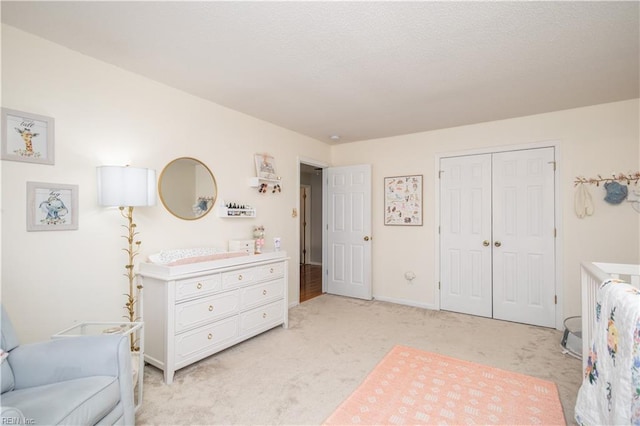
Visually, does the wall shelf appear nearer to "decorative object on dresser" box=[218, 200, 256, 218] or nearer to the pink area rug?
"decorative object on dresser" box=[218, 200, 256, 218]

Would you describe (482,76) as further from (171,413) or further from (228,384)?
(171,413)

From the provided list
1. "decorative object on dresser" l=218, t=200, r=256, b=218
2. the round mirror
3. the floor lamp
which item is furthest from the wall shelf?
the floor lamp

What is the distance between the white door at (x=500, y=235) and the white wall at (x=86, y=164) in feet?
9.35

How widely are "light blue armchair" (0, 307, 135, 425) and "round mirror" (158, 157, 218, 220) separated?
A: 142 cm

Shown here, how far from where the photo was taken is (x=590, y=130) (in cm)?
323

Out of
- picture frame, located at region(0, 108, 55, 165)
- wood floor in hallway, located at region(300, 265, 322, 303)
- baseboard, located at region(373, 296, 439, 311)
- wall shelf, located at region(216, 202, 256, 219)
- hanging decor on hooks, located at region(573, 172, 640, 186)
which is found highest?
picture frame, located at region(0, 108, 55, 165)

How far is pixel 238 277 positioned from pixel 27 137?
176 centimetres

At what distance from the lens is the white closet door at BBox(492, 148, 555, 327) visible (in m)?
3.42

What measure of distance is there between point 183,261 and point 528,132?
3.91 m

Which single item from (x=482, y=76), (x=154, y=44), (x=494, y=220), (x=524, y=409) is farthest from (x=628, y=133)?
(x=154, y=44)

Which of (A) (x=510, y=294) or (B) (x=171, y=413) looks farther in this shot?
(A) (x=510, y=294)

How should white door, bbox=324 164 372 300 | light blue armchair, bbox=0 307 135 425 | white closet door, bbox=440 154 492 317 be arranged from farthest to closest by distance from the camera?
white door, bbox=324 164 372 300 < white closet door, bbox=440 154 492 317 < light blue armchair, bbox=0 307 135 425

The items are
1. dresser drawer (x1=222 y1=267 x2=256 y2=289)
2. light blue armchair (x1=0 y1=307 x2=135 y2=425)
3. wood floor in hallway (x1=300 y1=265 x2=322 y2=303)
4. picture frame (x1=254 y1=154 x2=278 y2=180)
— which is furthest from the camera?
wood floor in hallway (x1=300 y1=265 x2=322 y2=303)

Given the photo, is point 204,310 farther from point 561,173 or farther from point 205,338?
point 561,173
